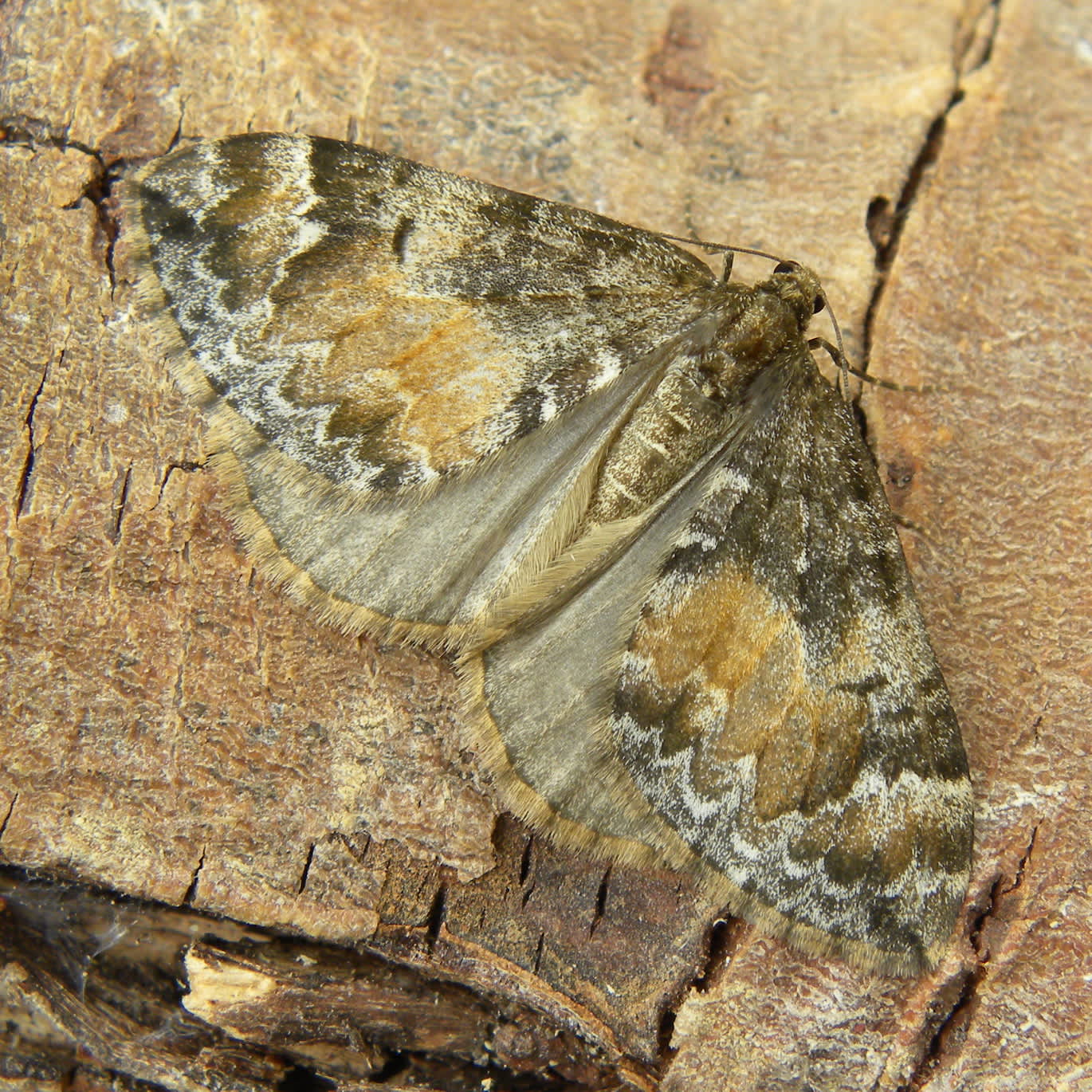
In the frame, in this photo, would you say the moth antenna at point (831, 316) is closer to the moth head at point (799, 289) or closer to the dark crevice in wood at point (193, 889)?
the moth head at point (799, 289)

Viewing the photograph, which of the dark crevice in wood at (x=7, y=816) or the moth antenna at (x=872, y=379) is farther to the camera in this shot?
the moth antenna at (x=872, y=379)

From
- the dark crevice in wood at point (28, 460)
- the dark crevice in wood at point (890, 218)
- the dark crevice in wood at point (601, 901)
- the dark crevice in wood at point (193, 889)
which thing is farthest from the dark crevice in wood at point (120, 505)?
the dark crevice in wood at point (890, 218)

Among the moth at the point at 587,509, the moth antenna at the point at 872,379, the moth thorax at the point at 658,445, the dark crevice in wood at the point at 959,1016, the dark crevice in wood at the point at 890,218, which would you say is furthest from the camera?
the dark crevice in wood at the point at 890,218

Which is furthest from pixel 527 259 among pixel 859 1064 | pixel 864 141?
pixel 859 1064

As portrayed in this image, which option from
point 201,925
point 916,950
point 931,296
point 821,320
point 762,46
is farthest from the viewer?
point 762,46

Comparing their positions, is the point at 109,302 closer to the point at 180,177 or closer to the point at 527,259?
the point at 180,177

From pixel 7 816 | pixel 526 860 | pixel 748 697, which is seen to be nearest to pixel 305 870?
pixel 526 860

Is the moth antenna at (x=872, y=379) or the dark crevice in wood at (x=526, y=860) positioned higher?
the moth antenna at (x=872, y=379)

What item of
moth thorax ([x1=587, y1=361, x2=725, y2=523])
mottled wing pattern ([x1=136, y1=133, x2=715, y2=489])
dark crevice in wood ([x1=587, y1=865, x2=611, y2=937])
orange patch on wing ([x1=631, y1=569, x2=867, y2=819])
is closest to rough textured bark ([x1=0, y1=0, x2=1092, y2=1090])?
dark crevice in wood ([x1=587, y1=865, x2=611, y2=937])
